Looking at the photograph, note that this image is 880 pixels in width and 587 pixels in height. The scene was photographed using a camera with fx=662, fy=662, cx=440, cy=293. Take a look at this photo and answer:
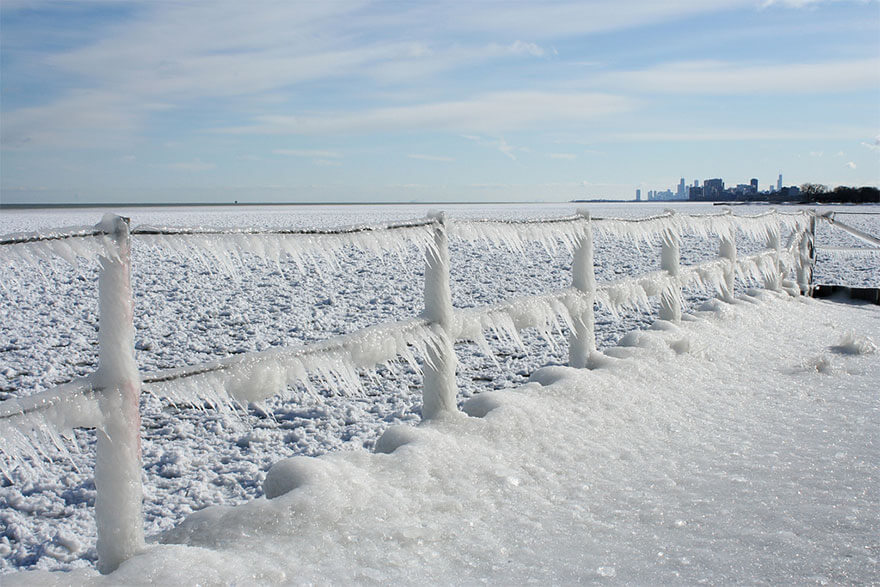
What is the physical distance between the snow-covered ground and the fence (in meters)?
0.20

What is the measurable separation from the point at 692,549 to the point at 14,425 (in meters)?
1.97

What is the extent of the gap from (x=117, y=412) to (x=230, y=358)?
1.32 ft

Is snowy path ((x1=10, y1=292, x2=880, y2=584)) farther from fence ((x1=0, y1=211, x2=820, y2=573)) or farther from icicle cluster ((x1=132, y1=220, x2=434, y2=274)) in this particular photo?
icicle cluster ((x1=132, y1=220, x2=434, y2=274))

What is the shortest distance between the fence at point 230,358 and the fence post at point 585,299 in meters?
0.01

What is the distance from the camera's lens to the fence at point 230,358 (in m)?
1.79

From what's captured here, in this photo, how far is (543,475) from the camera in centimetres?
261

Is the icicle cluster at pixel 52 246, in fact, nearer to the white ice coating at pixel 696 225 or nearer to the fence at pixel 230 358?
the fence at pixel 230 358

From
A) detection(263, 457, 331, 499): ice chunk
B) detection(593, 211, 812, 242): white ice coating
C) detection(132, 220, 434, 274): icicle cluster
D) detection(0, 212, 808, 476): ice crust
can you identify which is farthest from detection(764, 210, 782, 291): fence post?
detection(263, 457, 331, 499): ice chunk

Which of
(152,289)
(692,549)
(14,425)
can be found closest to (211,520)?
(14,425)

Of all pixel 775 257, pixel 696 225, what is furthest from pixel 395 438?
pixel 775 257

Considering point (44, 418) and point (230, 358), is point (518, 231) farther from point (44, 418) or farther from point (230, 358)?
point (44, 418)

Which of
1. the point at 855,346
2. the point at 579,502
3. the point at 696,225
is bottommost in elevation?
the point at 579,502

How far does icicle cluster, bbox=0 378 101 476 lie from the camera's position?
170 centimetres

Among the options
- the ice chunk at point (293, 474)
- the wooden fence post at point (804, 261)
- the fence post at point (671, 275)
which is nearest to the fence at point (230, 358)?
the ice chunk at point (293, 474)
